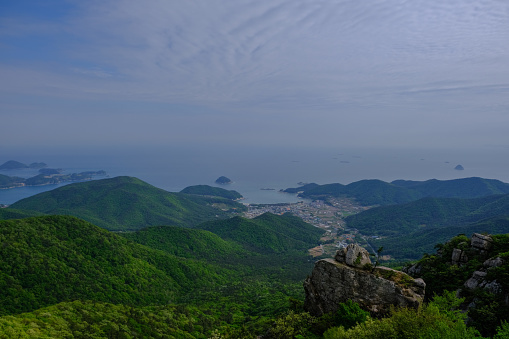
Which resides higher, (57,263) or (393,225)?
(57,263)

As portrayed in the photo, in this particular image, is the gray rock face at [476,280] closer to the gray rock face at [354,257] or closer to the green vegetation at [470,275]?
the green vegetation at [470,275]

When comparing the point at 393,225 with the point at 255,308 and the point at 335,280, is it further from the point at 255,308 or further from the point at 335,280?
the point at 335,280

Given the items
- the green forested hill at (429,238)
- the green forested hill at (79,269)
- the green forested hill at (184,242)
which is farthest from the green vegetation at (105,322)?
the green forested hill at (429,238)

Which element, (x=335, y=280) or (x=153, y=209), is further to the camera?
(x=153, y=209)

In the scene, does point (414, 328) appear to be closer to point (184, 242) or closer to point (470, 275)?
point (470, 275)

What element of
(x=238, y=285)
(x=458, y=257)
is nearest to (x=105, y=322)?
(x=238, y=285)

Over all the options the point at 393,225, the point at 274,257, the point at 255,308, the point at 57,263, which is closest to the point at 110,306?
the point at 57,263

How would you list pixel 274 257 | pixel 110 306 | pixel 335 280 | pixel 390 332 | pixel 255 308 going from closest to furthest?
1. pixel 390 332
2. pixel 335 280
3. pixel 110 306
4. pixel 255 308
5. pixel 274 257

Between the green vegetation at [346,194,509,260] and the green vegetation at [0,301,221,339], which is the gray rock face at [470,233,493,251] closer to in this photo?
the green vegetation at [0,301,221,339]
